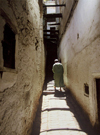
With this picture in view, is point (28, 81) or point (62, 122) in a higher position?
point (28, 81)

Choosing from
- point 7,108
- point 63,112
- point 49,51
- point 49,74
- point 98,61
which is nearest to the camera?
point 7,108

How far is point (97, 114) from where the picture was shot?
223 cm

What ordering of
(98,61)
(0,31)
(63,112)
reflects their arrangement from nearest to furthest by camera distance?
(0,31)
(98,61)
(63,112)

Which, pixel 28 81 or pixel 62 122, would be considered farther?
pixel 62 122

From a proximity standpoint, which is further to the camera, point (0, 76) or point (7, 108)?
point (7, 108)

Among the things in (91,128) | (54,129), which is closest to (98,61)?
(91,128)

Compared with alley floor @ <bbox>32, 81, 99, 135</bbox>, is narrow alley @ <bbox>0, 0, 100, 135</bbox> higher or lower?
higher

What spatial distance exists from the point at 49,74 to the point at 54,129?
818 cm

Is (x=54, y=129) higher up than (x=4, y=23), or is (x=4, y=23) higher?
(x=4, y=23)

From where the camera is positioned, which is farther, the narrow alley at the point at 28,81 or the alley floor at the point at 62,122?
the alley floor at the point at 62,122

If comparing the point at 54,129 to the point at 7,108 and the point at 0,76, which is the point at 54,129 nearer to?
the point at 7,108

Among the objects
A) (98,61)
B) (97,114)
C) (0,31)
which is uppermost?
(0,31)

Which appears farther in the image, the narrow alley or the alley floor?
the alley floor

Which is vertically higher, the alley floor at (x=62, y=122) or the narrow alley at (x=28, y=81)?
the narrow alley at (x=28, y=81)
